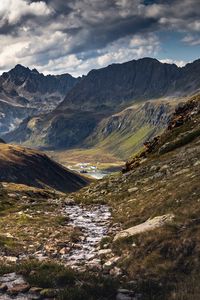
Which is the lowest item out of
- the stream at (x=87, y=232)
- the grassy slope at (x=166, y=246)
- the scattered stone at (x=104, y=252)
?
the stream at (x=87, y=232)

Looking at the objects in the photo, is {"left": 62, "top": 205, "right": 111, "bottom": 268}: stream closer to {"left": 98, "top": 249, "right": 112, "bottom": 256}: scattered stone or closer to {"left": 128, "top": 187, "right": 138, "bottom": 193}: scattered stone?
{"left": 98, "top": 249, "right": 112, "bottom": 256}: scattered stone

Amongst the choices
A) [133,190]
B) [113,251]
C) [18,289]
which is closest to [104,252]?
[113,251]

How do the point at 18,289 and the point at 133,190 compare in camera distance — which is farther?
the point at 133,190

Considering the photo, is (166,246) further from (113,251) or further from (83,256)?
(83,256)

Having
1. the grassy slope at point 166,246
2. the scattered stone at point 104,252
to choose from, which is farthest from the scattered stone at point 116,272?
the scattered stone at point 104,252

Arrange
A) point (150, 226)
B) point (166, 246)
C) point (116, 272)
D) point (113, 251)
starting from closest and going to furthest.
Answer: point (116, 272) → point (166, 246) → point (113, 251) → point (150, 226)

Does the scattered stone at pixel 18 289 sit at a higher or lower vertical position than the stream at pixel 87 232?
higher

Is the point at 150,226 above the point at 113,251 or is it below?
above

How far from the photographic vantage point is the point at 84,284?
16781 mm

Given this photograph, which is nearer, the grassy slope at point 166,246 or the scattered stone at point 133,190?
the grassy slope at point 166,246

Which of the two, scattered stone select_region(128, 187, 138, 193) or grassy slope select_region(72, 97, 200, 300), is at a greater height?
grassy slope select_region(72, 97, 200, 300)

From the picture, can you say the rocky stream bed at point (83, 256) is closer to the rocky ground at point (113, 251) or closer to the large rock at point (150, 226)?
the rocky ground at point (113, 251)

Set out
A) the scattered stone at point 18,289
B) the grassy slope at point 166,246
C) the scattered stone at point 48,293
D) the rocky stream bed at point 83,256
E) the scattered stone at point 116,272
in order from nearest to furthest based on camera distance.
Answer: the scattered stone at point 48,293 < the scattered stone at point 18,289 < the rocky stream bed at point 83,256 < the grassy slope at point 166,246 < the scattered stone at point 116,272

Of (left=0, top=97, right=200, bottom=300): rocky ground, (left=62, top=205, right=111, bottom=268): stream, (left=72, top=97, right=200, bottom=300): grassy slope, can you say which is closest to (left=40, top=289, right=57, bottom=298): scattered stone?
(left=0, top=97, right=200, bottom=300): rocky ground
